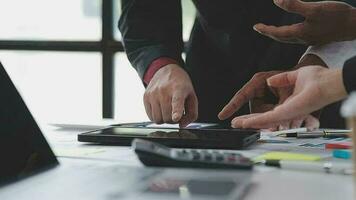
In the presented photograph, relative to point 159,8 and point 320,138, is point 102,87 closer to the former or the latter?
point 159,8

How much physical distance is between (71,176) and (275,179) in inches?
9.8

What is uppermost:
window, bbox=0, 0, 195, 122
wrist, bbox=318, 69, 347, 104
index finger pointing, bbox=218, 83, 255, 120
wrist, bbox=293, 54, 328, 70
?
wrist, bbox=318, 69, 347, 104

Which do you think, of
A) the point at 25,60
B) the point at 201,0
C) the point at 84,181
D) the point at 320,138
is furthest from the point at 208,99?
the point at 25,60

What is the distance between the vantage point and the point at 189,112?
1.29 metres

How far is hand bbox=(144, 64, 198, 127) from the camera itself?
4.09 feet

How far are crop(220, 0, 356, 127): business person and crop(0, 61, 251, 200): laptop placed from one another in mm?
449

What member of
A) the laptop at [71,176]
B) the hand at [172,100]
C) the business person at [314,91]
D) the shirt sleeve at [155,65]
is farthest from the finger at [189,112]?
the laptop at [71,176]

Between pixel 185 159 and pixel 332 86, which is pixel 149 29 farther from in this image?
pixel 185 159

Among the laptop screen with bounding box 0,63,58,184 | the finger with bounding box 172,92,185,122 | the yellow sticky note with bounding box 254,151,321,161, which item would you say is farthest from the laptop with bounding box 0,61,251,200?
the finger with bounding box 172,92,185,122

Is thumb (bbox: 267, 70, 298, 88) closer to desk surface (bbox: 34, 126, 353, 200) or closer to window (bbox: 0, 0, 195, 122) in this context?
desk surface (bbox: 34, 126, 353, 200)

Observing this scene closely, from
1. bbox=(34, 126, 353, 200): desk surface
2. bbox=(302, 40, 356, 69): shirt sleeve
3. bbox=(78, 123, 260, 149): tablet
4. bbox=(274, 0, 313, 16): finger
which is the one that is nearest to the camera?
bbox=(34, 126, 353, 200): desk surface

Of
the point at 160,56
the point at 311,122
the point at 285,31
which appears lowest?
the point at 311,122

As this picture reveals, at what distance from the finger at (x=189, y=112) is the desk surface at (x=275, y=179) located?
33 cm

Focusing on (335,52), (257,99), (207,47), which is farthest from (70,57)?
(335,52)
